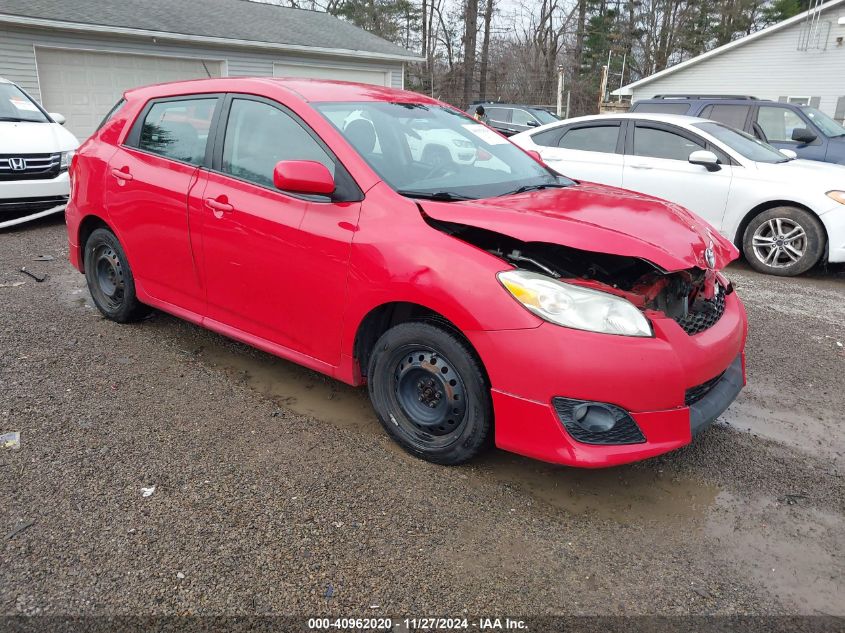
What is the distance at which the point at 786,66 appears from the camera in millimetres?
22656

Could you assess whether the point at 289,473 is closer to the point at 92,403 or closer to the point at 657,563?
the point at 92,403

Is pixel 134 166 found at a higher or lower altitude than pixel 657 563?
higher

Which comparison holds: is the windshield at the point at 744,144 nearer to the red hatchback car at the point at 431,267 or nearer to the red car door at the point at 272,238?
the red hatchback car at the point at 431,267

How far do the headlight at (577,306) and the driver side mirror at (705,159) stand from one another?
191 inches

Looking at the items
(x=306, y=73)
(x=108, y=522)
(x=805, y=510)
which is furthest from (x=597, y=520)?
(x=306, y=73)

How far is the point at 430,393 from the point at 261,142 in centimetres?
169

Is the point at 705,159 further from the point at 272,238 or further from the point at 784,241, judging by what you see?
the point at 272,238

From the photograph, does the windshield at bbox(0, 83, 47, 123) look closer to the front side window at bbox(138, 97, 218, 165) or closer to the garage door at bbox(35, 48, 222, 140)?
the garage door at bbox(35, 48, 222, 140)

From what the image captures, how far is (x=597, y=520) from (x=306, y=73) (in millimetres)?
17649

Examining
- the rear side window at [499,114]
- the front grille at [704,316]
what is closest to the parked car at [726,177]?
the front grille at [704,316]

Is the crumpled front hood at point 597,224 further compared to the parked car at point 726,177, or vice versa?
the parked car at point 726,177

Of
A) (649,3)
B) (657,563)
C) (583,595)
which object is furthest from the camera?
(649,3)

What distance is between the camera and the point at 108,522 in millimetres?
2570

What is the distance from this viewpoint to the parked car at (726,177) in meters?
6.37
